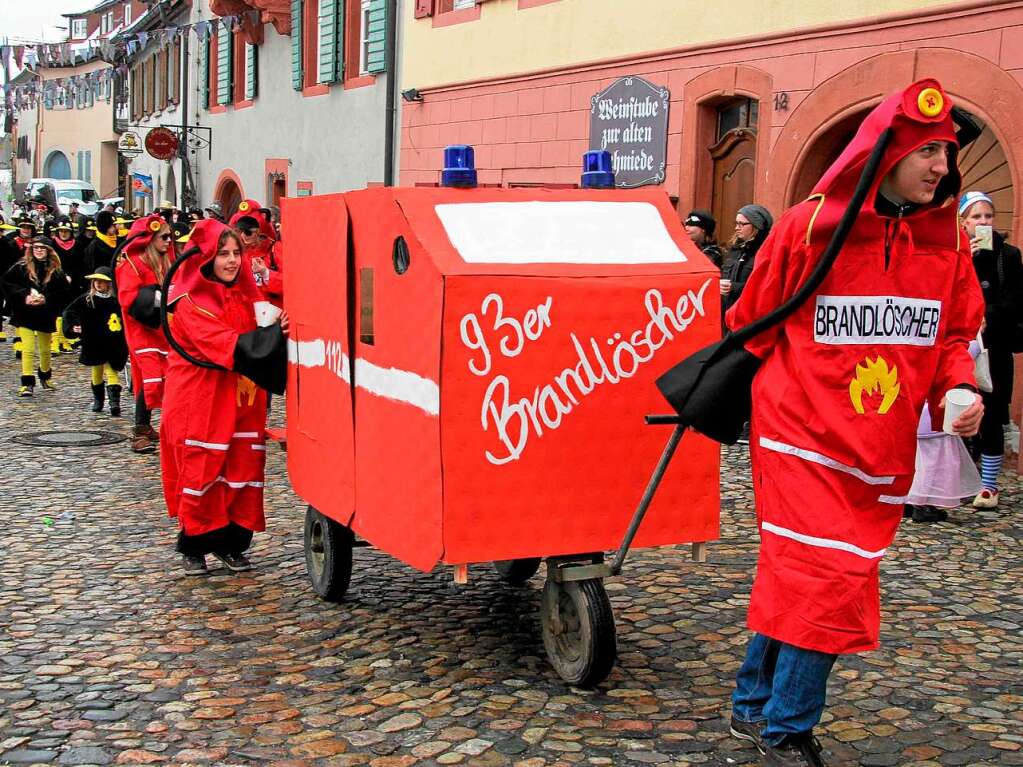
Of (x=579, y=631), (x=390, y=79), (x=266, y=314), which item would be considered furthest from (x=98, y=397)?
(x=579, y=631)

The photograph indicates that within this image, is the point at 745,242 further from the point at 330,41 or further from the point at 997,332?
the point at 330,41

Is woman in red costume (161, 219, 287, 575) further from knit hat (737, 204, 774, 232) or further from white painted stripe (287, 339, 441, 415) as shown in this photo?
knit hat (737, 204, 774, 232)

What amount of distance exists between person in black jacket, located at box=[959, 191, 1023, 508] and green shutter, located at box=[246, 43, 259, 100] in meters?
20.3

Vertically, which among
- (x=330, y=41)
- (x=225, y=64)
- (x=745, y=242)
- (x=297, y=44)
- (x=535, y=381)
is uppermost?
(x=225, y=64)

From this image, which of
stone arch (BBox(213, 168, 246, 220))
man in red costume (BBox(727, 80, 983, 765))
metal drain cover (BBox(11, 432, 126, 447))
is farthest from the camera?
stone arch (BBox(213, 168, 246, 220))

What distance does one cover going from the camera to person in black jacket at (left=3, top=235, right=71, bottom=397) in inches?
526

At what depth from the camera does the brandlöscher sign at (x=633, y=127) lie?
13672mm

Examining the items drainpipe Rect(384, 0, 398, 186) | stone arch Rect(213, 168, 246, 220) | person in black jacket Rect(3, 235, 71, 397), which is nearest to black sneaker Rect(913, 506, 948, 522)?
person in black jacket Rect(3, 235, 71, 397)

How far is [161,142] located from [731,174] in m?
17.8

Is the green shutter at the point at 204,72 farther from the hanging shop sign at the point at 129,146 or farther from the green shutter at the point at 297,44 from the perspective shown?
the green shutter at the point at 297,44

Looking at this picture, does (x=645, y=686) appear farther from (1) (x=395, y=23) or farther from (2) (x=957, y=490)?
(1) (x=395, y=23)

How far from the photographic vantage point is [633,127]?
1391cm

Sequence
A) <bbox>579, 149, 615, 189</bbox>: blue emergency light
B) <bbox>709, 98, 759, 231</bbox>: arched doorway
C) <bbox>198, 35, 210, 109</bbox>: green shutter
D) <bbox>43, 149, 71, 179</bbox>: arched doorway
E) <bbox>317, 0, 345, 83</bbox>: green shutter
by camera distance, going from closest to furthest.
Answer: <bbox>579, 149, 615, 189</bbox>: blue emergency light < <bbox>709, 98, 759, 231</bbox>: arched doorway < <bbox>317, 0, 345, 83</bbox>: green shutter < <bbox>198, 35, 210, 109</bbox>: green shutter < <bbox>43, 149, 71, 179</bbox>: arched doorway

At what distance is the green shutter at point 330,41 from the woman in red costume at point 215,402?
15753mm
